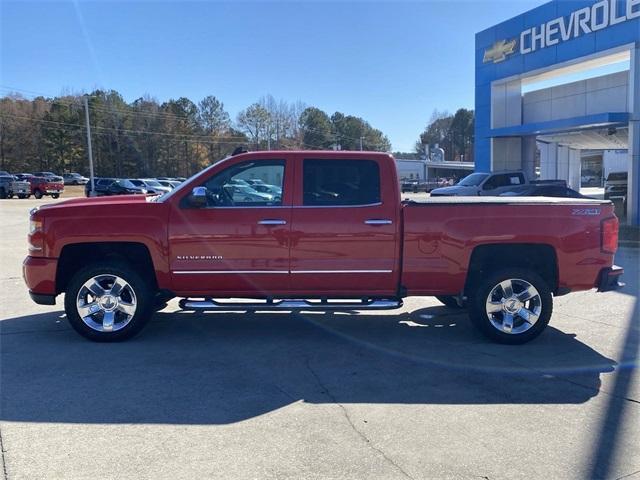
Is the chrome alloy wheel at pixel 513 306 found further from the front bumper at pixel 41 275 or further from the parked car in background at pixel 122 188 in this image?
the parked car in background at pixel 122 188

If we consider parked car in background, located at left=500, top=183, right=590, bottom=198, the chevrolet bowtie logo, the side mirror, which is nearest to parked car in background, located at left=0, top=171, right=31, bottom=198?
the chevrolet bowtie logo

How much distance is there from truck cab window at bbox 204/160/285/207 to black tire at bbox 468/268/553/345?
7.91ft

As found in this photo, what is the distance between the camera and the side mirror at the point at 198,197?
5.73m

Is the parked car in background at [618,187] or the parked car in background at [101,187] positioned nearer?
the parked car in background at [618,187]

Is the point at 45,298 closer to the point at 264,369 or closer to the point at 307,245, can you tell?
the point at 264,369

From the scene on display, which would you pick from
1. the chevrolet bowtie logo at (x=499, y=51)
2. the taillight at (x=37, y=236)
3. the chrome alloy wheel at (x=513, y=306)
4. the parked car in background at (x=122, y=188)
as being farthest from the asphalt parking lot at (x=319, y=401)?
the parked car in background at (x=122, y=188)

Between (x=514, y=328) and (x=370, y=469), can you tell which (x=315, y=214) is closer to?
(x=514, y=328)

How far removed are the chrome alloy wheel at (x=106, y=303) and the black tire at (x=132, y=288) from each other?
36mm

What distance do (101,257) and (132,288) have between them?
0.58 meters

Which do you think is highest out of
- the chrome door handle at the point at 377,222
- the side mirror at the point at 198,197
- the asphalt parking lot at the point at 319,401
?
the side mirror at the point at 198,197

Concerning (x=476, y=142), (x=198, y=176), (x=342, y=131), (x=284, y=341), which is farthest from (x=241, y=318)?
(x=342, y=131)

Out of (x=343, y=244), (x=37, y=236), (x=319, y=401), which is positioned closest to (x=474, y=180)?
(x=343, y=244)

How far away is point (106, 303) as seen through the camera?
6.00 m

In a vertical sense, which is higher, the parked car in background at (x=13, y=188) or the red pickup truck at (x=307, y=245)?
the parked car in background at (x=13, y=188)
